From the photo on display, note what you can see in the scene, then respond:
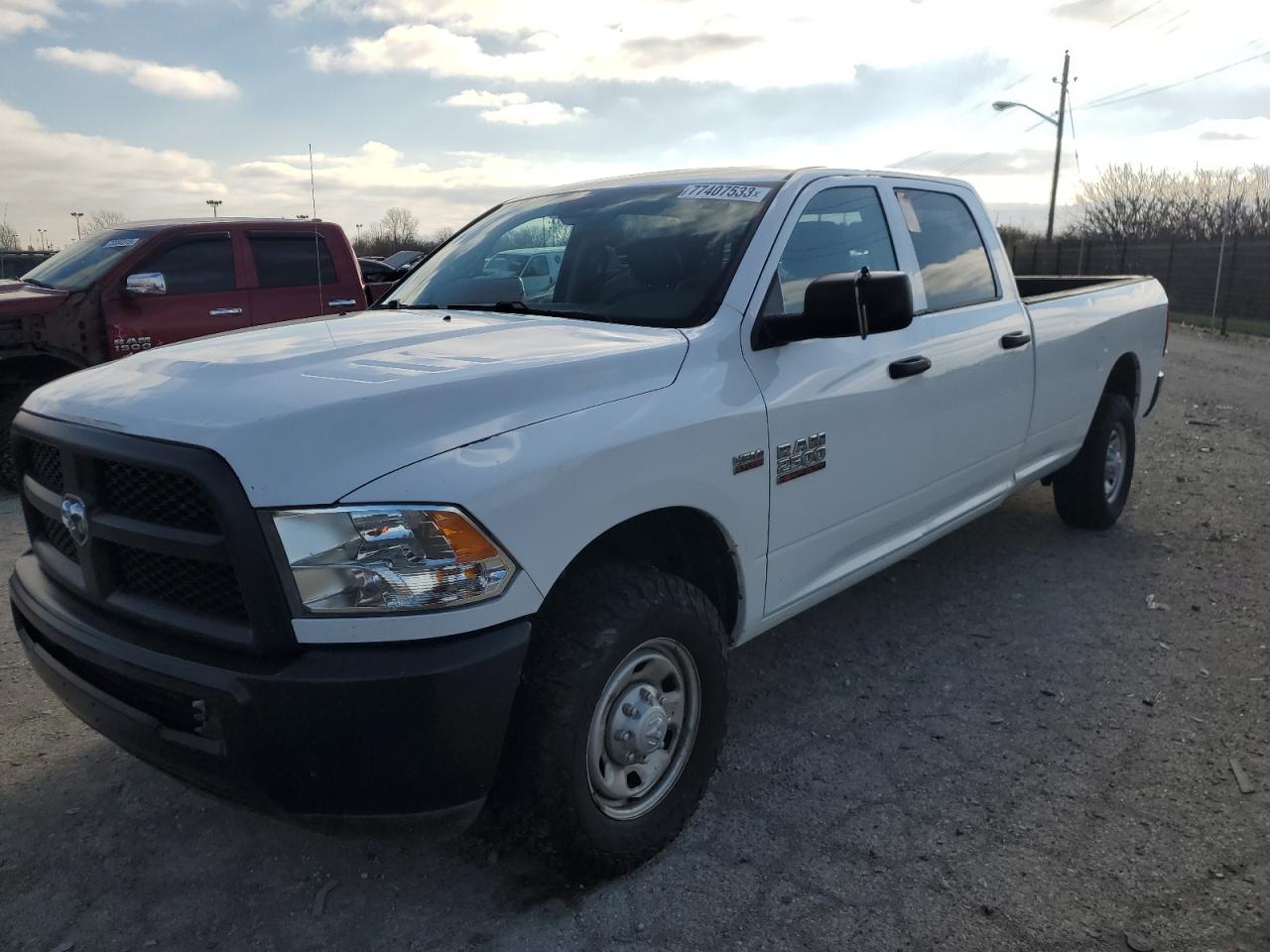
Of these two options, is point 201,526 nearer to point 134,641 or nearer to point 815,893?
point 134,641

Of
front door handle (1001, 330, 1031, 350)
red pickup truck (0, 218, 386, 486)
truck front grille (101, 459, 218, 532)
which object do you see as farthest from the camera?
red pickup truck (0, 218, 386, 486)

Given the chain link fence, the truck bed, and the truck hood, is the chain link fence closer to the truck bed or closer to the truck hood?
the truck bed

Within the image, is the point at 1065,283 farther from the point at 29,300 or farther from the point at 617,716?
the point at 29,300

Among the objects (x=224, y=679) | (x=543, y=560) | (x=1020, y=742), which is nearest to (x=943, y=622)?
(x=1020, y=742)

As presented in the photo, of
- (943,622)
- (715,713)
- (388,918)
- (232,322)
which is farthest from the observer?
(232,322)

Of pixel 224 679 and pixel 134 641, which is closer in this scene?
pixel 224 679

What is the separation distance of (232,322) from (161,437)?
6353 mm

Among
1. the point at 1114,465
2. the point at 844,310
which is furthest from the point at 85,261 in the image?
the point at 1114,465

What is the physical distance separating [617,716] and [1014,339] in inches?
111

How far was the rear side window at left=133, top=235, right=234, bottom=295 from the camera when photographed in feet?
25.5

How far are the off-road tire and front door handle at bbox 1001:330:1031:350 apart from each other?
1340mm

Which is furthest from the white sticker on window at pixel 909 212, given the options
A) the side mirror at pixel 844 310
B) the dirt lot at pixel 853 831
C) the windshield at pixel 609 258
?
the dirt lot at pixel 853 831

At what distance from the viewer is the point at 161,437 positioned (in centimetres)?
220

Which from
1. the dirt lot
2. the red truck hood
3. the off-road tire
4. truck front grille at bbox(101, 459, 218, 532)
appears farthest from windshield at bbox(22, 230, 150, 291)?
the off-road tire
